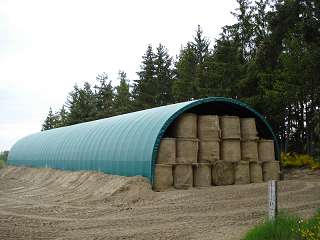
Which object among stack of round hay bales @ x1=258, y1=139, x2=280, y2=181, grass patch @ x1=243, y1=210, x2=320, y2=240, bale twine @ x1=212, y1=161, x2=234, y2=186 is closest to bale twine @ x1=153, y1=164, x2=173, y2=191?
bale twine @ x1=212, y1=161, x2=234, y2=186

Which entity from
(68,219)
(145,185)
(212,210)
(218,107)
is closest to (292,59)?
(218,107)

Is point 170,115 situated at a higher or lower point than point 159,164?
higher

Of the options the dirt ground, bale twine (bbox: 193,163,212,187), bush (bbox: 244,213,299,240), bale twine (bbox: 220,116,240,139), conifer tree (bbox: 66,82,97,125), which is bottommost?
the dirt ground

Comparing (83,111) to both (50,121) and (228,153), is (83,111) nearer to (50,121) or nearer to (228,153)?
(50,121)

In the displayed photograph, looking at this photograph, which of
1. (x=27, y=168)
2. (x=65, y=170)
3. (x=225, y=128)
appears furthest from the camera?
(x=27, y=168)

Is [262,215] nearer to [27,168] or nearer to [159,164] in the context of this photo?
[159,164]

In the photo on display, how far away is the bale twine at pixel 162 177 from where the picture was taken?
610 inches

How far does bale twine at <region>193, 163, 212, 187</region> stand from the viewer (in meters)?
16.5

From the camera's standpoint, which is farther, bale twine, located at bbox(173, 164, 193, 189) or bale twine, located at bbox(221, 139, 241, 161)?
bale twine, located at bbox(221, 139, 241, 161)

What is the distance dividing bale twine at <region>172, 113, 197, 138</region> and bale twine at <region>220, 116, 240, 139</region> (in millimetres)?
1182

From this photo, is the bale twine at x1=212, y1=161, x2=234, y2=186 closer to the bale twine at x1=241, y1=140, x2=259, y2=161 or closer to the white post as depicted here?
the bale twine at x1=241, y1=140, x2=259, y2=161

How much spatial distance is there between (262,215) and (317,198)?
274cm

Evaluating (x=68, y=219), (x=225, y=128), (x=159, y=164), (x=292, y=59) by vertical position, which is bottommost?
(x=68, y=219)

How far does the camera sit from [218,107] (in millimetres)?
19578
